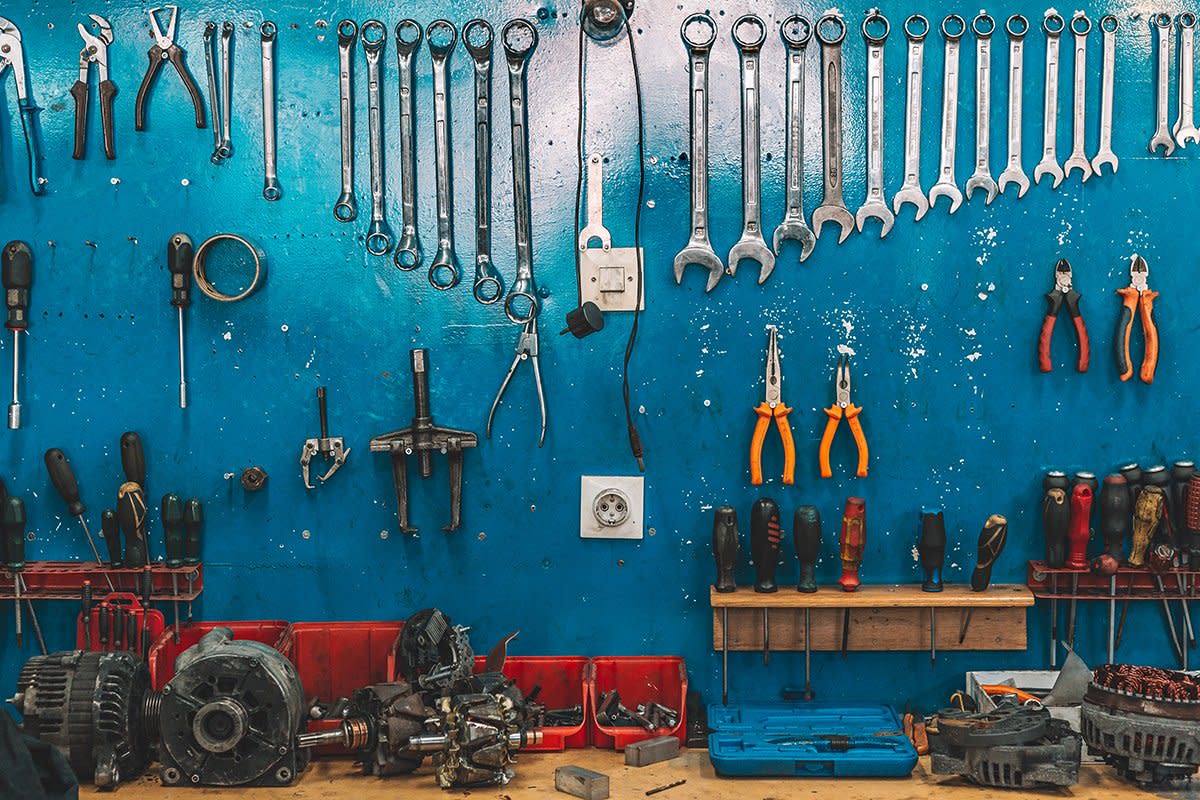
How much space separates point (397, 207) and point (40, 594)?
123 centimetres

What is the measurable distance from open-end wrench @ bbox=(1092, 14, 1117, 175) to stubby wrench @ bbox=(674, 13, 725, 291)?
0.88 metres

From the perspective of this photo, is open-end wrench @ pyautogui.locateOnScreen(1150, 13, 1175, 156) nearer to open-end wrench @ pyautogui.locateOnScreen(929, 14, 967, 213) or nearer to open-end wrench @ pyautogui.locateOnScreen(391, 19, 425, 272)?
open-end wrench @ pyautogui.locateOnScreen(929, 14, 967, 213)

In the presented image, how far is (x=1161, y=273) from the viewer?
2.81m

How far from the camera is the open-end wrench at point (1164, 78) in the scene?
9.11ft

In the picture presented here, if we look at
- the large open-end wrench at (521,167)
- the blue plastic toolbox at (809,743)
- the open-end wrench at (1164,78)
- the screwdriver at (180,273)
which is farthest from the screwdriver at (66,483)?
the open-end wrench at (1164,78)

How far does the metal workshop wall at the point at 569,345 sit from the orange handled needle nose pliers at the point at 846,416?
5 centimetres

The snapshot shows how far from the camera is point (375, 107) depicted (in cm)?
285

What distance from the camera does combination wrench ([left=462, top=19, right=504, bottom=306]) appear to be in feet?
9.34

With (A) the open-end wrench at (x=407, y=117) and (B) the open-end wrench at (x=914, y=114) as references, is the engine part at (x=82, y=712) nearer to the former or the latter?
(A) the open-end wrench at (x=407, y=117)

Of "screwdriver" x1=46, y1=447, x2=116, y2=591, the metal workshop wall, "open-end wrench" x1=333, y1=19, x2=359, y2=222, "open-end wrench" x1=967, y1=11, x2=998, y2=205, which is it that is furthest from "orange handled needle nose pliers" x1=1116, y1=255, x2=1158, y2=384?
"screwdriver" x1=46, y1=447, x2=116, y2=591

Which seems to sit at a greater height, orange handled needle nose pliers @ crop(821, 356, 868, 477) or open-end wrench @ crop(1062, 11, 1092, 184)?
open-end wrench @ crop(1062, 11, 1092, 184)

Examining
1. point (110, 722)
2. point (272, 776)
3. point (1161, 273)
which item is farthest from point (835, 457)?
point (110, 722)

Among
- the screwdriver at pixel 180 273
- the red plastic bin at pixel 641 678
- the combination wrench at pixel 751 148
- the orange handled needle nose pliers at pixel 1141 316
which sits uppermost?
the combination wrench at pixel 751 148

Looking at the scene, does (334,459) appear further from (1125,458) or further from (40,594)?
(1125,458)
